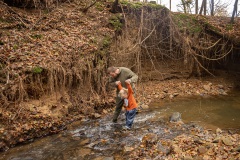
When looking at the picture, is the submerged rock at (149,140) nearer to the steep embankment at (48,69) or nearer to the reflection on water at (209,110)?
the reflection on water at (209,110)

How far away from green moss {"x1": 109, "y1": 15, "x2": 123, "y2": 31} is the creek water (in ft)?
13.3

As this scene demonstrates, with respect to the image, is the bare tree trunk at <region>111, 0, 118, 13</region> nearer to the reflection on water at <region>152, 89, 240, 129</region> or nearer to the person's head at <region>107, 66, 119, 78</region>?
the reflection on water at <region>152, 89, 240, 129</region>

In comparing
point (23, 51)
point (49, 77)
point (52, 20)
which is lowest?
point (49, 77)

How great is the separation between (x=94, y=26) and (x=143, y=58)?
10.6 ft

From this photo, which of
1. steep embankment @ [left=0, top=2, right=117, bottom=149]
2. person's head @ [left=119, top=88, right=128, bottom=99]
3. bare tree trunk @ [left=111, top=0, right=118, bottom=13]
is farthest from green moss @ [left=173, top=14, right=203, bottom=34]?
person's head @ [left=119, top=88, right=128, bottom=99]

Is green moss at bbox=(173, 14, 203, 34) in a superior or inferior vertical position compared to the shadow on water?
superior

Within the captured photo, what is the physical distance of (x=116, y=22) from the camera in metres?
10.1

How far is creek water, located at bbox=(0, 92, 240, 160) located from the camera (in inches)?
190

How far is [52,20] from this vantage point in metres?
8.84

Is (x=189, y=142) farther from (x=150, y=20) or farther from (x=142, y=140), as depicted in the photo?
(x=150, y=20)

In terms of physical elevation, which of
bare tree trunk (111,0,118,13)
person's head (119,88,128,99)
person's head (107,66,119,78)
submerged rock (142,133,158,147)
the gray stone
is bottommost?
submerged rock (142,133,158,147)

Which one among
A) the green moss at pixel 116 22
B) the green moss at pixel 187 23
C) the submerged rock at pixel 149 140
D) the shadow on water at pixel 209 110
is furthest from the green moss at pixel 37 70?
the green moss at pixel 187 23

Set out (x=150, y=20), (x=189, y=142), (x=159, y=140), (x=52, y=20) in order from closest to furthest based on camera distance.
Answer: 1. (x=189, y=142)
2. (x=159, y=140)
3. (x=52, y=20)
4. (x=150, y=20)

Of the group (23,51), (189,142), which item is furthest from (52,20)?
(189,142)
